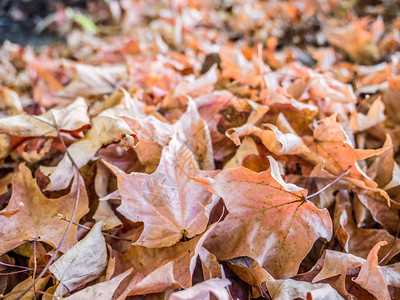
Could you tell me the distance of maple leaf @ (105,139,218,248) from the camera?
26.6 inches

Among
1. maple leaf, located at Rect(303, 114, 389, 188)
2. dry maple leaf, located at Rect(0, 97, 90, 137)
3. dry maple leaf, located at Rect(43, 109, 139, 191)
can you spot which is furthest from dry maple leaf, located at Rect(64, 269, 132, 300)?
maple leaf, located at Rect(303, 114, 389, 188)

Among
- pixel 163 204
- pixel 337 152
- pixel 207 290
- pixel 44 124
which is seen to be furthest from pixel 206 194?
pixel 44 124

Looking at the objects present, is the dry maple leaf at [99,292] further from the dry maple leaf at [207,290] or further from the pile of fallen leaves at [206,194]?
the dry maple leaf at [207,290]

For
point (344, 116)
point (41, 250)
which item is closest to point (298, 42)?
point (344, 116)

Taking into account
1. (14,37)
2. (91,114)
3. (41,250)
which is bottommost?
(14,37)

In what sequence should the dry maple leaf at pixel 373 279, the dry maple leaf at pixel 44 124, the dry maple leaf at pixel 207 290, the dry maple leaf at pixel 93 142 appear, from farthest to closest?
the dry maple leaf at pixel 44 124 → the dry maple leaf at pixel 93 142 → the dry maple leaf at pixel 373 279 → the dry maple leaf at pixel 207 290

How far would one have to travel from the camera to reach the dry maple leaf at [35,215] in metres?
0.69

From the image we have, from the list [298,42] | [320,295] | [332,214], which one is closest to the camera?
[320,295]

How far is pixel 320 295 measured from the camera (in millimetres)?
570

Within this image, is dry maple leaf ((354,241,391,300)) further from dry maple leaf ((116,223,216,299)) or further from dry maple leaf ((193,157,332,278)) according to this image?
dry maple leaf ((116,223,216,299))

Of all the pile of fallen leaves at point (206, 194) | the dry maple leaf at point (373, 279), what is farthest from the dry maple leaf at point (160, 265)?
the dry maple leaf at point (373, 279)

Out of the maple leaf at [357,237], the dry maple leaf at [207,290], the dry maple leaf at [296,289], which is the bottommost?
the maple leaf at [357,237]

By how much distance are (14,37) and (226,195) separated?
2259 millimetres

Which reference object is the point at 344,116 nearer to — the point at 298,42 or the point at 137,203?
the point at 137,203
